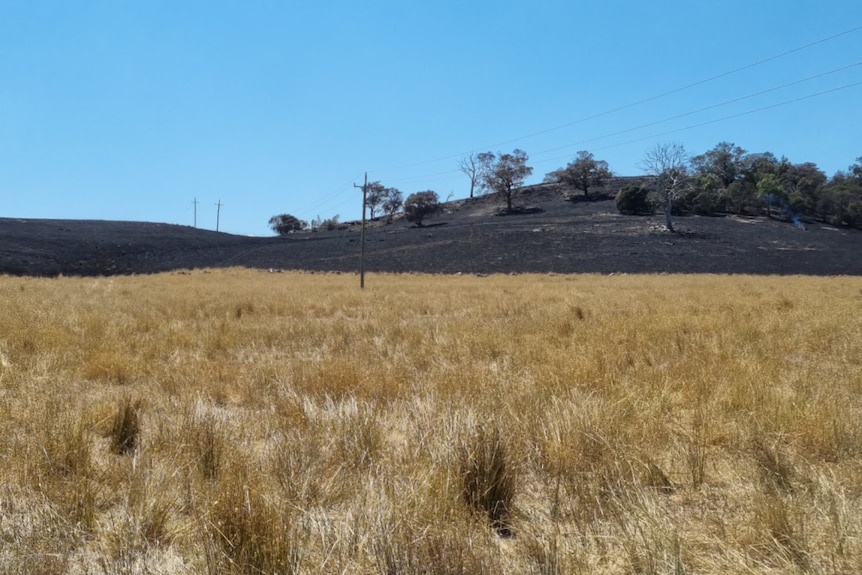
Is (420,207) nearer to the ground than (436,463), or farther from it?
farther from it

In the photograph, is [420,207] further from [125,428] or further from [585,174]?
[125,428]

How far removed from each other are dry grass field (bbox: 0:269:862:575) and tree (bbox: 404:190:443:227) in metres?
65.6

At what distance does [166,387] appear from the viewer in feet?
15.4

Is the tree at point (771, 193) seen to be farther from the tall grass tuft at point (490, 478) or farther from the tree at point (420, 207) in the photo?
the tall grass tuft at point (490, 478)

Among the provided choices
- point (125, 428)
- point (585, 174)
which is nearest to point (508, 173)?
point (585, 174)

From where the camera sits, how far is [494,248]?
50.0 meters

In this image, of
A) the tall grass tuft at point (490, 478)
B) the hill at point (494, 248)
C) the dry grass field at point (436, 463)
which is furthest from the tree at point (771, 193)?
the tall grass tuft at point (490, 478)

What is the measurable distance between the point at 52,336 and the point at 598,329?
8029 millimetres

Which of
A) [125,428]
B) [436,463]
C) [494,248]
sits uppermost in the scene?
[494,248]

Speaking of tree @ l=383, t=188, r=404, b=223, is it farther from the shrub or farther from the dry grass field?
the dry grass field

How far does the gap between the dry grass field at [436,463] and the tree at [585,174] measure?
262ft

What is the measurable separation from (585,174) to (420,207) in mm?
29818

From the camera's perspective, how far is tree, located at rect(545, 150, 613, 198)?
81.2m

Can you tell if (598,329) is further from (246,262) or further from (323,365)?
(246,262)
